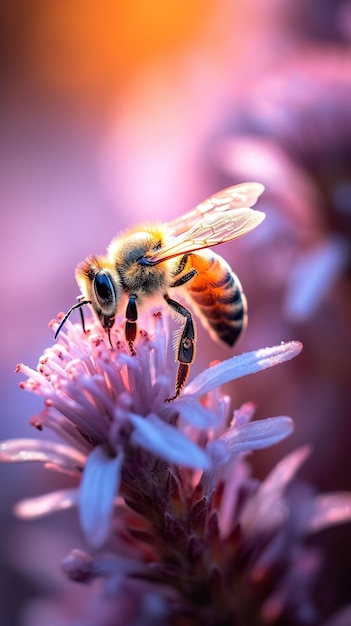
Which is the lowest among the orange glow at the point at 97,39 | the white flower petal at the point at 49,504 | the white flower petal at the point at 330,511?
the white flower petal at the point at 330,511

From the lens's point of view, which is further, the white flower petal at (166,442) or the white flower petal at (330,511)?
the white flower petal at (330,511)

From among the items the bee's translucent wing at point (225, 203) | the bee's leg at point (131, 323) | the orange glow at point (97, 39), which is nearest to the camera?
the bee's leg at point (131, 323)

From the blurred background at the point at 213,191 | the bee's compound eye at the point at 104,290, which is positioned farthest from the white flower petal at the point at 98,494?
the blurred background at the point at 213,191

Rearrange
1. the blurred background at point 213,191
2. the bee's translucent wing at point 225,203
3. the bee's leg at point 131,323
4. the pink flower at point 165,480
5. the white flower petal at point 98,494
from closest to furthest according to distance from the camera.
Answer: the white flower petal at point 98,494
the pink flower at point 165,480
the bee's leg at point 131,323
the bee's translucent wing at point 225,203
the blurred background at point 213,191

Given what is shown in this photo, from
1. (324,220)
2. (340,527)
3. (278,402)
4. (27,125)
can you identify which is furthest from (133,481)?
(27,125)

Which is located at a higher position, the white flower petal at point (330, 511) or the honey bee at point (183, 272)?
the honey bee at point (183, 272)

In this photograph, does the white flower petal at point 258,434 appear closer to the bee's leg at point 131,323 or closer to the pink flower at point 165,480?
the pink flower at point 165,480

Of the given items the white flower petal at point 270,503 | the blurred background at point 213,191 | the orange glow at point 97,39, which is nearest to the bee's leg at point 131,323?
the white flower petal at point 270,503

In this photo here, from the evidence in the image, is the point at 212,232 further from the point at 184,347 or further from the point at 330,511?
the point at 330,511
